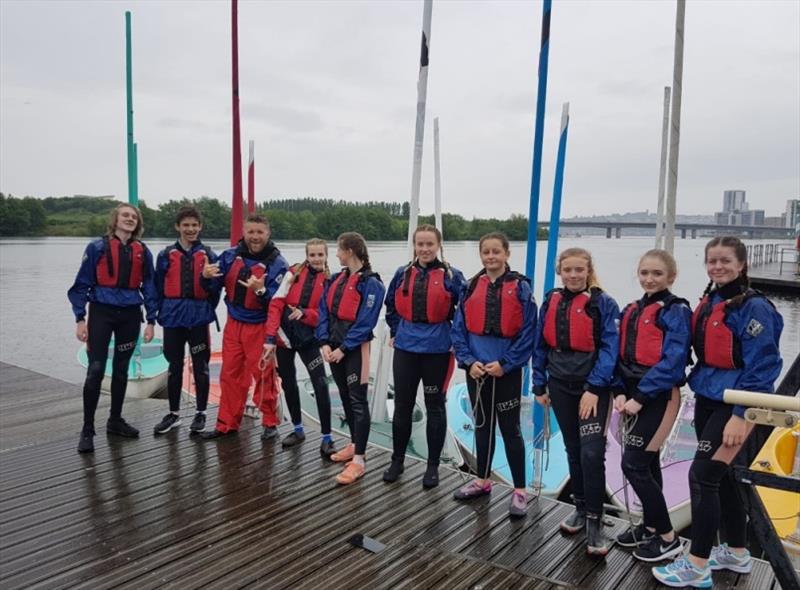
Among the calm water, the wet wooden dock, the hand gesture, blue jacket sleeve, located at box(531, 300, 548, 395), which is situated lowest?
the calm water

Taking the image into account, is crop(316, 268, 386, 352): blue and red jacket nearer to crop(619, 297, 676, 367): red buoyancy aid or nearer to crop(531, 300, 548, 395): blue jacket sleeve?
crop(531, 300, 548, 395): blue jacket sleeve

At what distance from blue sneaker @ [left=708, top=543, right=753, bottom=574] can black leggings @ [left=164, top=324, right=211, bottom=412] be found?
3.55 meters

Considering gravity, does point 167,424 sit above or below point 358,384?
below

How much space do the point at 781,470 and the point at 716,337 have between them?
10.5 feet

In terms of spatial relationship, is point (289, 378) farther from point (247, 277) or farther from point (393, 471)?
point (393, 471)

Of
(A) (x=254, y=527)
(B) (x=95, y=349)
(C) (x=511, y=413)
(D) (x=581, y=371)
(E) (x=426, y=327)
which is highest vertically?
(E) (x=426, y=327)

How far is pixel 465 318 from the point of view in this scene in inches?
130

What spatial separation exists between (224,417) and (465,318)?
2269mm

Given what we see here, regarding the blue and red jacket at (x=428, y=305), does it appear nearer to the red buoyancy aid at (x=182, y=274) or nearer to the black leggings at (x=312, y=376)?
the black leggings at (x=312, y=376)

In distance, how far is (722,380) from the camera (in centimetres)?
243

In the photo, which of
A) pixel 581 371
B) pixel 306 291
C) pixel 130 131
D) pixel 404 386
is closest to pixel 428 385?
pixel 404 386

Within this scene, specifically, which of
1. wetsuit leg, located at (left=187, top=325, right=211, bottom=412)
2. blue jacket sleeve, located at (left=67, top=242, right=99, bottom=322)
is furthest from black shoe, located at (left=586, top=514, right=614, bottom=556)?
blue jacket sleeve, located at (left=67, top=242, right=99, bottom=322)

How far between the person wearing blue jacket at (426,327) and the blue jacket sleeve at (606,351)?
34.3 inches

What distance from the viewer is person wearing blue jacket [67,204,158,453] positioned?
13.1 ft
